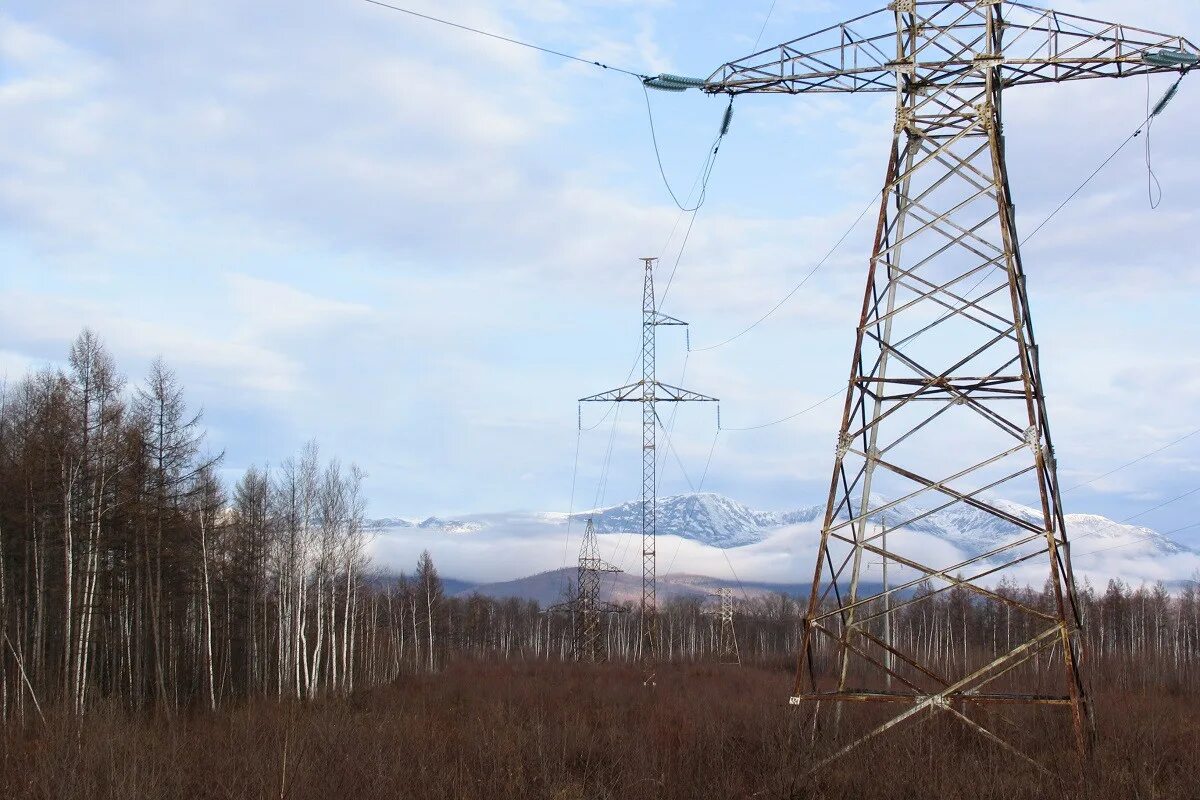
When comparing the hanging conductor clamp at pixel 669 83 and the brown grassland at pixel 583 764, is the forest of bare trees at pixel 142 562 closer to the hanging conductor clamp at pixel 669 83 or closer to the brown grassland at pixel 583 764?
the brown grassland at pixel 583 764

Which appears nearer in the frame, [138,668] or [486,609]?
[138,668]

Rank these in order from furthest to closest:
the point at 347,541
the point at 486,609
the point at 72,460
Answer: the point at 486,609, the point at 347,541, the point at 72,460

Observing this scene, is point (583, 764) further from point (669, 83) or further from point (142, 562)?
point (142, 562)

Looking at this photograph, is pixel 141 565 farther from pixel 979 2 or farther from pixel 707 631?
pixel 707 631

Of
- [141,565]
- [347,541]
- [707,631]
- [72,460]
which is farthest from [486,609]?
[72,460]

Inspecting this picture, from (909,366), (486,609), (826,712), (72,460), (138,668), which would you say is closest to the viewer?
(909,366)

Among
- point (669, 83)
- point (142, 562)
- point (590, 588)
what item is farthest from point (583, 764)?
point (590, 588)

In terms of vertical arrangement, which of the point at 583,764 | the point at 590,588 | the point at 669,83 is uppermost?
the point at 669,83

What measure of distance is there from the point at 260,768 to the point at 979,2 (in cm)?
1328

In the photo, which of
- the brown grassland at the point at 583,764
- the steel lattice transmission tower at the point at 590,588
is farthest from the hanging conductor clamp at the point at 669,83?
the steel lattice transmission tower at the point at 590,588

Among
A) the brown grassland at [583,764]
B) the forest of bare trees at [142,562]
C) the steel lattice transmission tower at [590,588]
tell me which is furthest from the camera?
the steel lattice transmission tower at [590,588]

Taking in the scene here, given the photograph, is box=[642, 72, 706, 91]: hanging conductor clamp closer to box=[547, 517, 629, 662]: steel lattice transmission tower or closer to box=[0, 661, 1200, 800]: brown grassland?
box=[0, 661, 1200, 800]: brown grassland

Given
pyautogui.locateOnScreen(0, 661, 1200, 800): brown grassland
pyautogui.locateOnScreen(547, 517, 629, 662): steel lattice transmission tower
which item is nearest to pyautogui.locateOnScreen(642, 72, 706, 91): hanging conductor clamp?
pyautogui.locateOnScreen(0, 661, 1200, 800): brown grassland

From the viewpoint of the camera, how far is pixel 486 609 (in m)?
115
